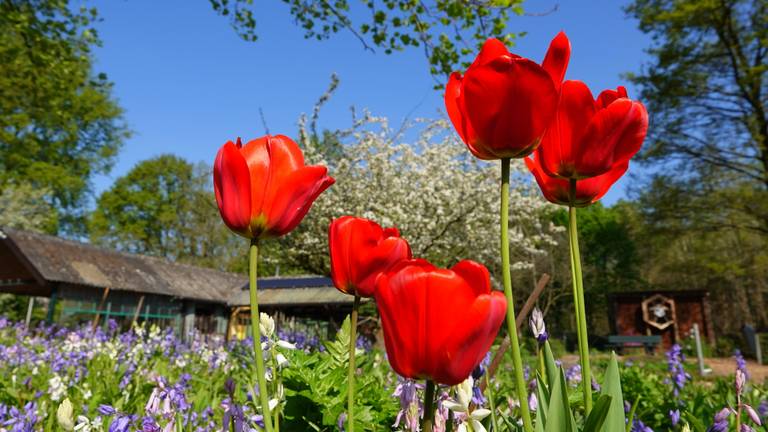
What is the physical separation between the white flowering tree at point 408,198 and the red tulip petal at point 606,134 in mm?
12183

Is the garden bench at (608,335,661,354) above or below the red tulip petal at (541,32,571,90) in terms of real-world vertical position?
→ below

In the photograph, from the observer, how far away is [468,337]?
759mm

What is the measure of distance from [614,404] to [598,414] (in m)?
0.14

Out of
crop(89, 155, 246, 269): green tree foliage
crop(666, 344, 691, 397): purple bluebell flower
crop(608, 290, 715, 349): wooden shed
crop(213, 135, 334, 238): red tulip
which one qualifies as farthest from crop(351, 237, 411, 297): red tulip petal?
crop(89, 155, 246, 269): green tree foliage

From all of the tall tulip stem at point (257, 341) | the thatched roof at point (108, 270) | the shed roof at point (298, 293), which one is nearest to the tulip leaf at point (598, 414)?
the tall tulip stem at point (257, 341)

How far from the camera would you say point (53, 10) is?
11.0 metres

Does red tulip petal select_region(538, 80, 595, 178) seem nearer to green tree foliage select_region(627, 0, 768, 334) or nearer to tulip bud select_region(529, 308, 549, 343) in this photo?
tulip bud select_region(529, 308, 549, 343)

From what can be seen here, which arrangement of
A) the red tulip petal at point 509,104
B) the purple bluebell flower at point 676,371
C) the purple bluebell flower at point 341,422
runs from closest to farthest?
the red tulip petal at point 509,104 → the purple bluebell flower at point 341,422 → the purple bluebell flower at point 676,371

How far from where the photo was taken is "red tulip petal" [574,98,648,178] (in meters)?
0.97

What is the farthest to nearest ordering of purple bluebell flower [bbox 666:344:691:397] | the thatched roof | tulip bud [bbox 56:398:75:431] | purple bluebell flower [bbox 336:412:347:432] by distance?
the thatched roof
purple bluebell flower [bbox 666:344:691:397]
purple bluebell flower [bbox 336:412:347:432]
tulip bud [bbox 56:398:75:431]

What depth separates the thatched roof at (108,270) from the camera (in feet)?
61.3

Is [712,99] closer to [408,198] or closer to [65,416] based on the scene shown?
[408,198]

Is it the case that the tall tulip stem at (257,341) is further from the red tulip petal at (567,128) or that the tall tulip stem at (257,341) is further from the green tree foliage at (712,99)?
the green tree foliage at (712,99)

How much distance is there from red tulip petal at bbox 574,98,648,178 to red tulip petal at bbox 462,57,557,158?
0.14m
